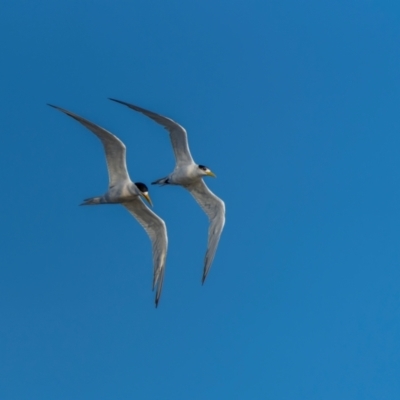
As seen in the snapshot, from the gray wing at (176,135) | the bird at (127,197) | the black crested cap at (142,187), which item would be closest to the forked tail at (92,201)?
the bird at (127,197)

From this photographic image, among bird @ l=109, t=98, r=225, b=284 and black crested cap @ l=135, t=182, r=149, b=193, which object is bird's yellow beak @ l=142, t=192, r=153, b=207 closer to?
black crested cap @ l=135, t=182, r=149, b=193

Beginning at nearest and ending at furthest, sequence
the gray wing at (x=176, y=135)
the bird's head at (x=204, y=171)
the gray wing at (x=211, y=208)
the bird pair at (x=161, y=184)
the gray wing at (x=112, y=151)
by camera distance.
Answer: the gray wing at (x=112, y=151) → the bird pair at (x=161, y=184) → the gray wing at (x=176, y=135) → the bird's head at (x=204, y=171) → the gray wing at (x=211, y=208)

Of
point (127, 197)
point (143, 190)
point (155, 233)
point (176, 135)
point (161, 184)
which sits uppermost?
point (176, 135)

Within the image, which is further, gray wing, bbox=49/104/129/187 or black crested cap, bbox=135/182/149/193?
black crested cap, bbox=135/182/149/193

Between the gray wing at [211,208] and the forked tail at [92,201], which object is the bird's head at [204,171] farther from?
the forked tail at [92,201]

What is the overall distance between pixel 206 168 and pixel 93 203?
4.06 metres

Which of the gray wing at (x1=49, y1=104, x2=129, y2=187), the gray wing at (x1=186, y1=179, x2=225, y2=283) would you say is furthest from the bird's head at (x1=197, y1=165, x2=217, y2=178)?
the gray wing at (x1=49, y1=104, x2=129, y2=187)

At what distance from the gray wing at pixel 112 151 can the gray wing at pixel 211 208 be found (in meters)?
3.48

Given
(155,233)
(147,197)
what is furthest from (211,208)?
(147,197)

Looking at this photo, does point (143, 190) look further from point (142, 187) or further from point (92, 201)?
point (92, 201)

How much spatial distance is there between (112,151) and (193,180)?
365cm

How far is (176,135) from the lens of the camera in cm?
4094

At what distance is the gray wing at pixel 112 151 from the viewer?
3875 centimetres

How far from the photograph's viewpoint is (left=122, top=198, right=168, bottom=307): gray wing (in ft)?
137
